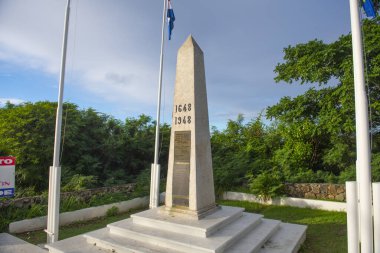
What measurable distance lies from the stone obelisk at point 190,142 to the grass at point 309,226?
8.99 feet

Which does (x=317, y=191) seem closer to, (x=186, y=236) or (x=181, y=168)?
(x=181, y=168)

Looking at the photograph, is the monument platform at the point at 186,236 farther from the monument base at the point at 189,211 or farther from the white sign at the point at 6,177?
the white sign at the point at 6,177

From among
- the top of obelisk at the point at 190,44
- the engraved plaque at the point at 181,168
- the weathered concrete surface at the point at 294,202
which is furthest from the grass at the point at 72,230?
the top of obelisk at the point at 190,44

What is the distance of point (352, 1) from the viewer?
4238 mm

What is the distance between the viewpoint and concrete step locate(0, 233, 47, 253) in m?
5.73

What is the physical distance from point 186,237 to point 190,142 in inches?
82.2

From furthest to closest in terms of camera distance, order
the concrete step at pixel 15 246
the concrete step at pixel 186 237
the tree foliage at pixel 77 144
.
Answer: the tree foliage at pixel 77 144 → the concrete step at pixel 15 246 → the concrete step at pixel 186 237

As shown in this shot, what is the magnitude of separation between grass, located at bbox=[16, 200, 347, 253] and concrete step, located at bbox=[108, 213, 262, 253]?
160cm

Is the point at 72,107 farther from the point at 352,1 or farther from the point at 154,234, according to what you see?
the point at 352,1

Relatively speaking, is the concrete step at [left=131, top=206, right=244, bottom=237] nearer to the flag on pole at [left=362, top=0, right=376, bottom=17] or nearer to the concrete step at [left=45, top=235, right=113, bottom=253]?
the concrete step at [left=45, top=235, right=113, bottom=253]

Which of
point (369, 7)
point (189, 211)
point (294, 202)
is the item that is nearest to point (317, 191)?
point (294, 202)

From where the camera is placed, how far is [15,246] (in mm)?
5980

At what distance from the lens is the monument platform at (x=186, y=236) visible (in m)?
5.02

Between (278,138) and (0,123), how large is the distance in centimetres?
1344
